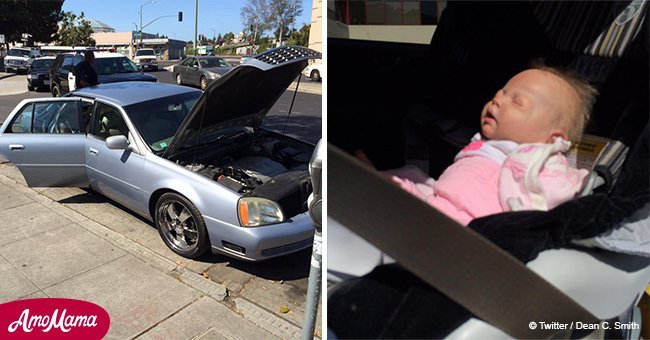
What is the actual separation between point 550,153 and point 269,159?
3527mm

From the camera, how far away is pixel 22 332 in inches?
116

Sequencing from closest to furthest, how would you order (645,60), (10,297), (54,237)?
1. (645,60)
2. (10,297)
3. (54,237)

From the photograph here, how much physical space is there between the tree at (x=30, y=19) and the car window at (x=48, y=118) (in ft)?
133

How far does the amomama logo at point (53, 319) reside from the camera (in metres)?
2.93

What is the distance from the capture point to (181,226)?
3855 millimetres

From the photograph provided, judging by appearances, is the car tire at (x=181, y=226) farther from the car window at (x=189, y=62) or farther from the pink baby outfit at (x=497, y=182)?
the car window at (x=189, y=62)

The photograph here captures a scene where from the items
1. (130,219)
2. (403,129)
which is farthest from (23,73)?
(403,129)

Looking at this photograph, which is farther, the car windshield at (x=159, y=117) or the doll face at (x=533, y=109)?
the car windshield at (x=159, y=117)

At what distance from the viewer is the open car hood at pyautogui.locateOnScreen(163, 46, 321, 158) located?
10.6 ft

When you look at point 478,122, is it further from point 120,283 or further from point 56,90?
point 56,90

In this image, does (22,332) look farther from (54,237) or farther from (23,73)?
(23,73)

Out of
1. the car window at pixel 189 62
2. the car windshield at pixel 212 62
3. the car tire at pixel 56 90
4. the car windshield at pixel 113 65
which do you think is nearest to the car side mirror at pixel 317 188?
the car windshield at pixel 113 65

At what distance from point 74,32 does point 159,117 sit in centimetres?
6360

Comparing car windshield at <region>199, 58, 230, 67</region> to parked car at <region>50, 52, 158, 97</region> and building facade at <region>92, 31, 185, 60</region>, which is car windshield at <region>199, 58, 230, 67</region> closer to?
parked car at <region>50, 52, 158, 97</region>
